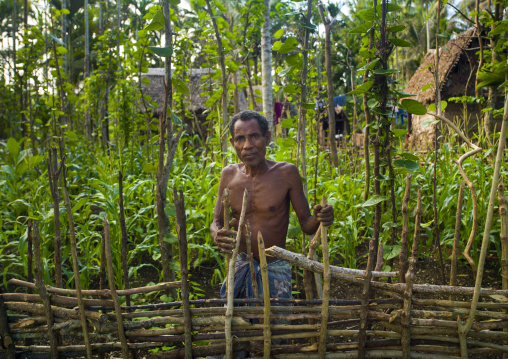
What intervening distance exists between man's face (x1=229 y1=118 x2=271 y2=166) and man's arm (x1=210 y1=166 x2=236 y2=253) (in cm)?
20

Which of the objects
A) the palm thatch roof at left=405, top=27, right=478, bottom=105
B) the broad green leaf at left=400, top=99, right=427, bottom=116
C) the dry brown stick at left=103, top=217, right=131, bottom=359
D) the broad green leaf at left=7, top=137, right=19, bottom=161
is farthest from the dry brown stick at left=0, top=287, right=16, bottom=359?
the palm thatch roof at left=405, top=27, right=478, bottom=105

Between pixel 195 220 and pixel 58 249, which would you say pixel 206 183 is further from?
pixel 58 249

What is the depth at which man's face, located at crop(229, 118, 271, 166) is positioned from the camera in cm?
182

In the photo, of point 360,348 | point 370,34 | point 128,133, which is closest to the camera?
point 360,348

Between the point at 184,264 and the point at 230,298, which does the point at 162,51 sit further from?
the point at 230,298

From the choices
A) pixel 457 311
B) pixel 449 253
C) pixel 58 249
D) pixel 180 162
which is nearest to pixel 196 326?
pixel 58 249

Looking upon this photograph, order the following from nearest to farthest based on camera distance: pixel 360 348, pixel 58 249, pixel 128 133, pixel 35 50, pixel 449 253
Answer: pixel 360 348 < pixel 58 249 < pixel 449 253 < pixel 35 50 < pixel 128 133

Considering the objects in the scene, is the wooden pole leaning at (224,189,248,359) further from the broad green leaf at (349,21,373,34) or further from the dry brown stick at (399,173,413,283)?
the broad green leaf at (349,21,373,34)

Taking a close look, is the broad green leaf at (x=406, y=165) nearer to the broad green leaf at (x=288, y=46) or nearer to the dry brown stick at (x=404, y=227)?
the dry brown stick at (x=404, y=227)

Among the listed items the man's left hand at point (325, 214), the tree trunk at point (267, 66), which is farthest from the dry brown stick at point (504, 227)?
the tree trunk at point (267, 66)

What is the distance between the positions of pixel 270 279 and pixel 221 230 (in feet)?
1.56

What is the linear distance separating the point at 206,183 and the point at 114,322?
5.99 feet

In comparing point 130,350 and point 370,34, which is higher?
point 370,34

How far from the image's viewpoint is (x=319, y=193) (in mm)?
3195
